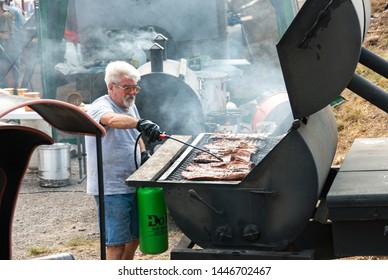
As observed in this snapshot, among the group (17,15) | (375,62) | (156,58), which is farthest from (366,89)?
(17,15)

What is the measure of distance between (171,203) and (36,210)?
432 centimetres

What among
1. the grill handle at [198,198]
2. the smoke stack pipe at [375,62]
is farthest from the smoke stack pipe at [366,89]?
the grill handle at [198,198]

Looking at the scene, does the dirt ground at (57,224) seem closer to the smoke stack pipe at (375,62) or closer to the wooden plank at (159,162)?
the wooden plank at (159,162)

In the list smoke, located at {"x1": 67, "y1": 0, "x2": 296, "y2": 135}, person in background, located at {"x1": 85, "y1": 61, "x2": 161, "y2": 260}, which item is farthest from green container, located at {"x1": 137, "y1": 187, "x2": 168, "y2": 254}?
smoke, located at {"x1": 67, "y1": 0, "x2": 296, "y2": 135}

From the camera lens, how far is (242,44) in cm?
1147

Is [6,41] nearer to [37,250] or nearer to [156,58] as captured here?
[156,58]

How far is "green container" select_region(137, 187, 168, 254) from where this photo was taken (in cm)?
493

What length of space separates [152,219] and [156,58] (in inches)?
111

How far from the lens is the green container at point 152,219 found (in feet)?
16.2

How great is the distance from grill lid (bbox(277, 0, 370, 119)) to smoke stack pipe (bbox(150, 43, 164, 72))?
3306 millimetres

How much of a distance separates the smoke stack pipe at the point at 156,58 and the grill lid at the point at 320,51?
3.31 meters

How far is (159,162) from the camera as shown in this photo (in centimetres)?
514

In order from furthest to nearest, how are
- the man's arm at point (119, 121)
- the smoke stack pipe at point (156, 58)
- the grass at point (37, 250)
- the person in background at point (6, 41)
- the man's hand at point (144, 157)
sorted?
the person in background at point (6, 41), the smoke stack pipe at point (156, 58), the grass at point (37, 250), the man's hand at point (144, 157), the man's arm at point (119, 121)
